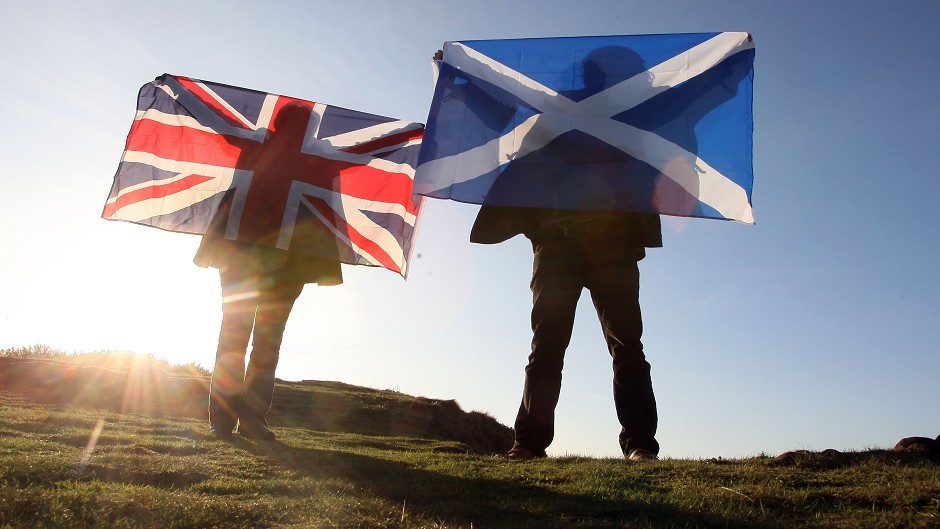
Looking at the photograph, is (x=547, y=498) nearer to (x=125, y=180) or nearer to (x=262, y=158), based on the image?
(x=262, y=158)

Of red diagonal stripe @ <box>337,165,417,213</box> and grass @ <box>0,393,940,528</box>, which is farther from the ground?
red diagonal stripe @ <box>337,165,417,213</box>

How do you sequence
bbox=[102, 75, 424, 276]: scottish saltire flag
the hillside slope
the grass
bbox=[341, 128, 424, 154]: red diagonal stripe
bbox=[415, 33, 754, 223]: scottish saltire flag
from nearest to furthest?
the grass < bbox=[415, 33, 754, 223]: scottish saltire flag < bbox=[102, 75, 424, 276]: scottish saltire flag < bbox=[341, 128, 424, 154]: red diagonal stripe < the hillside slope

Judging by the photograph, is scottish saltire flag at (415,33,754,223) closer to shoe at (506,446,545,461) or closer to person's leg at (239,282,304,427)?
person's leg at (239,282,304,427)

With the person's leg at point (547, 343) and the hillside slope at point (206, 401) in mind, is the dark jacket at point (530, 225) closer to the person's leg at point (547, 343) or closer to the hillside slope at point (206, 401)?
the person's leg at point (547, 343)

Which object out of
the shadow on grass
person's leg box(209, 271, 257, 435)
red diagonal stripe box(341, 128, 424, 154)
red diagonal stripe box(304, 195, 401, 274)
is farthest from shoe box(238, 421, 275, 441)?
red diagonal stripe box(341, 128, 424, 154)

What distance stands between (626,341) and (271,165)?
11.2 feet

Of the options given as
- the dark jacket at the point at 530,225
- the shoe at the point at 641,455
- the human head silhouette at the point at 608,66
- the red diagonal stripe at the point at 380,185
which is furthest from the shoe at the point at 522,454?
the red diagonal stripe at the point at 380,185

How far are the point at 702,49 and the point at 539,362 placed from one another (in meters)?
3.01

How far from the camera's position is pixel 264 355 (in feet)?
16.7

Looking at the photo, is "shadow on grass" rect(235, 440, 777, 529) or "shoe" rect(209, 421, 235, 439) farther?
"shoe" rect(209, 421, 235, 439)

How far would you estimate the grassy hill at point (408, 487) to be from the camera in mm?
2475

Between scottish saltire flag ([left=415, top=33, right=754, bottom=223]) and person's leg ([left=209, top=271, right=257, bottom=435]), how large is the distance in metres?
1.61

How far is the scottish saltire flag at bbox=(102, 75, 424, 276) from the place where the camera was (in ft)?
20.0

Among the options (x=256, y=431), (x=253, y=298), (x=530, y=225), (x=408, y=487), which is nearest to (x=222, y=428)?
(x=256, y=431)
